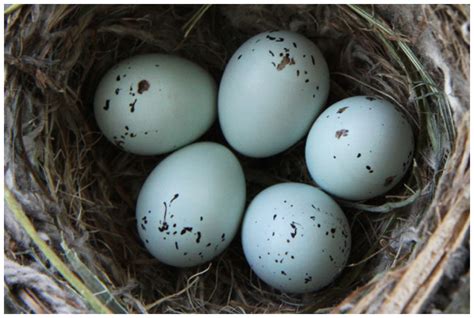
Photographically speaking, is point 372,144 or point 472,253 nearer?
point 472,253

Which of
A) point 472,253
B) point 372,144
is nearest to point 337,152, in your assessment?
point 372,144

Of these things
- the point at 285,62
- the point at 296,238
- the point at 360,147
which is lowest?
the point at 296,238

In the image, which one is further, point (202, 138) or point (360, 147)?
point (202, 138)

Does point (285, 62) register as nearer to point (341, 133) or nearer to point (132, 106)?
point (341, 133)

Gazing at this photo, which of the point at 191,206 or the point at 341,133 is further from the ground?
the point at 341,133

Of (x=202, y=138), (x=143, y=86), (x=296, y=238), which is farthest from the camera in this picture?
(x=202, y=138)

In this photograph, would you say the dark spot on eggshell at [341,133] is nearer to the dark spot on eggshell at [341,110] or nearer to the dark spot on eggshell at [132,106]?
the dark spot on eggshell at [341,110]

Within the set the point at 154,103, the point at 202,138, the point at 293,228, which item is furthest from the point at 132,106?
the point at 293,228

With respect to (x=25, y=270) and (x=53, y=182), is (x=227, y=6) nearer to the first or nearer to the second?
(x=53, y=182)

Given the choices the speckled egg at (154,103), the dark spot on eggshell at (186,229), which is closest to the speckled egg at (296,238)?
the dark spot on eggshell at (186,229)
